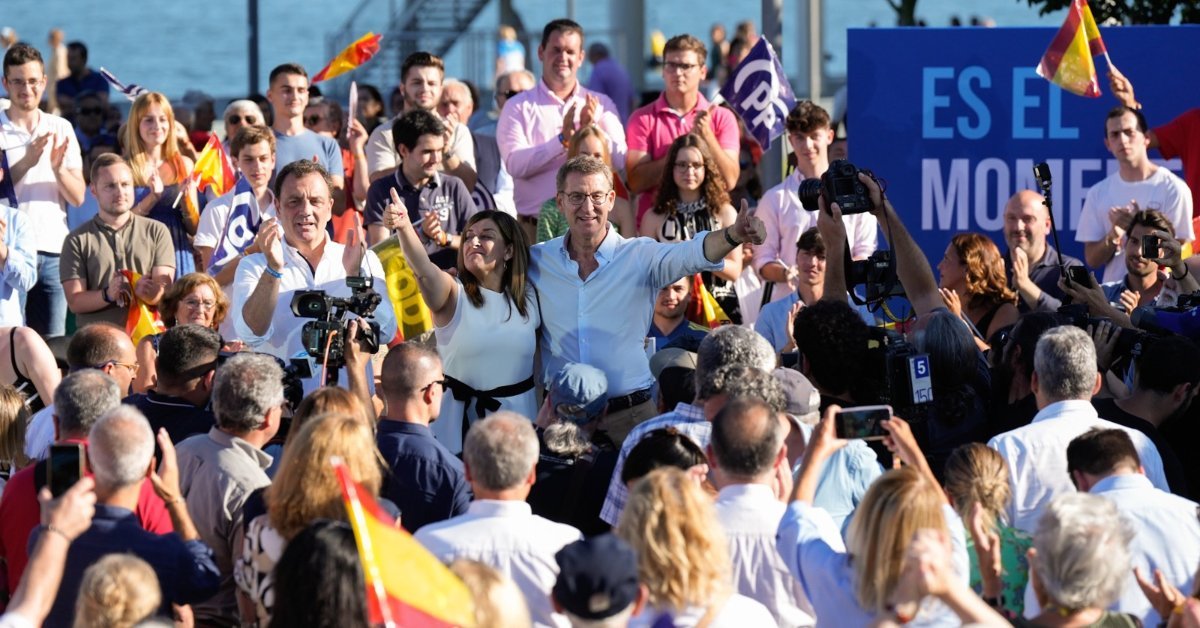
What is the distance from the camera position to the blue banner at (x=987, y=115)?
10.2 m

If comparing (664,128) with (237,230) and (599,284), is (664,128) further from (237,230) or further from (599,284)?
(599,284)

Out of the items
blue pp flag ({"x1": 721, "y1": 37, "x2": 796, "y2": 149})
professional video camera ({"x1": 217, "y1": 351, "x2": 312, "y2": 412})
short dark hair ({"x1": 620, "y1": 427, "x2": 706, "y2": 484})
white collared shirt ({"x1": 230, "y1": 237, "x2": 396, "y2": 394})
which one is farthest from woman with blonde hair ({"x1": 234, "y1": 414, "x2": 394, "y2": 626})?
blue pp flag ({"x1": 721, "y1": 37, "x2": 796, "y2": 149})

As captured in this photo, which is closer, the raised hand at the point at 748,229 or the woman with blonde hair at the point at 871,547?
the woman with blonde hair at the point at 871,547

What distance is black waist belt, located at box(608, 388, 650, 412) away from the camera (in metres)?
7.00

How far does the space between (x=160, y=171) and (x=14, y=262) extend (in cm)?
134

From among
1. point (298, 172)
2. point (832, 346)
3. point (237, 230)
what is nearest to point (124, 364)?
point (298, 172)

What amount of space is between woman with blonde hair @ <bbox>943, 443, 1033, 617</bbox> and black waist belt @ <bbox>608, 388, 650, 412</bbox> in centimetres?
191

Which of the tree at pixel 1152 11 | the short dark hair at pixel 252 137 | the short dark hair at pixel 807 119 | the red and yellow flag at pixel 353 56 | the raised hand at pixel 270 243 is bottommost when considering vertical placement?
the raised hand at pixel 270 243

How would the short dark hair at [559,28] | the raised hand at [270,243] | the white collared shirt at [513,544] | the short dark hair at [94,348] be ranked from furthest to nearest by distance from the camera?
the short dark hair at [559,28]
the raised hand at [270,243]
the short dark hair at [94,348]
the white collared shirt at [513,544]

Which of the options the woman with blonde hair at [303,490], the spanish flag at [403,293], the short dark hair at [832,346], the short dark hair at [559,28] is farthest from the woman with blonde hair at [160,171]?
the woman with blonde hair at [303,490]

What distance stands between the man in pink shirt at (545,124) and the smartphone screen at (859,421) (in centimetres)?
512

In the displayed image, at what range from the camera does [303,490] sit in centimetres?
484

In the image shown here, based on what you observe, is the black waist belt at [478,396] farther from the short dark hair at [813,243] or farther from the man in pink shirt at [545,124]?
the man in pink shirt at [545,124]

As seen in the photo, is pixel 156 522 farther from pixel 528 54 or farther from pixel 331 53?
pixel 331 53
